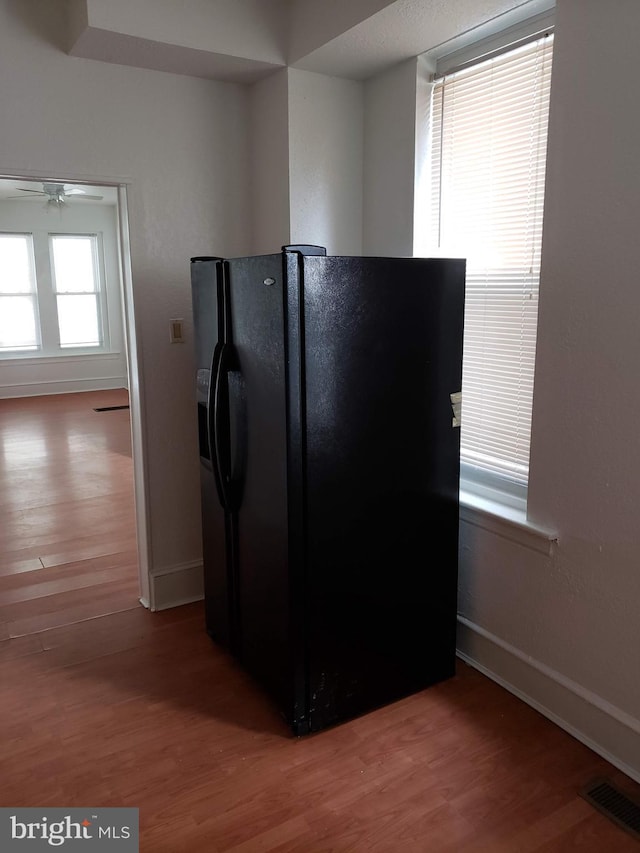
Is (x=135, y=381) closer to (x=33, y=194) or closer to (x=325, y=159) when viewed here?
(x=325, y=159)

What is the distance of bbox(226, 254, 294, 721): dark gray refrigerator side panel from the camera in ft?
7.12

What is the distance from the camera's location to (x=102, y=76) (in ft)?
9.11

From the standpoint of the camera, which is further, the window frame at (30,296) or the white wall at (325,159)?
the window frame at (30,296)

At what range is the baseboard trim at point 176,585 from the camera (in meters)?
3.24

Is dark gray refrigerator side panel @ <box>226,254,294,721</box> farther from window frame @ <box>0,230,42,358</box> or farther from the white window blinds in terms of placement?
window frame @ <box>0,230,42,358</box>

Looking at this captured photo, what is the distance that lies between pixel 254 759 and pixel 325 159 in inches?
97.5

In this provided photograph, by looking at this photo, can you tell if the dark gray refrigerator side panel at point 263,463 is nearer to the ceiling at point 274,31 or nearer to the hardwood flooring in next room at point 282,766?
the hardwood flooring in next room at point 282,766

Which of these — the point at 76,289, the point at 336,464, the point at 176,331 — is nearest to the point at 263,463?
the point at 336,464

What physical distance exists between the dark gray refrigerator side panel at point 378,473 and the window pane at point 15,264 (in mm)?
7962

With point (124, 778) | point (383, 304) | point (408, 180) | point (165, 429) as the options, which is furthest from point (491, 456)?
point (124, 778)

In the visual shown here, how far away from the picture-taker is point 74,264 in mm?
9203

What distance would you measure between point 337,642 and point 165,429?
1389 millimetres

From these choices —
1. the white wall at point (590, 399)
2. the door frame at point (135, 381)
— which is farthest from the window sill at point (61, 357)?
the white wall at point (590, 399)

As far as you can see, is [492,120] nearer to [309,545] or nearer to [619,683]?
[309,545]
